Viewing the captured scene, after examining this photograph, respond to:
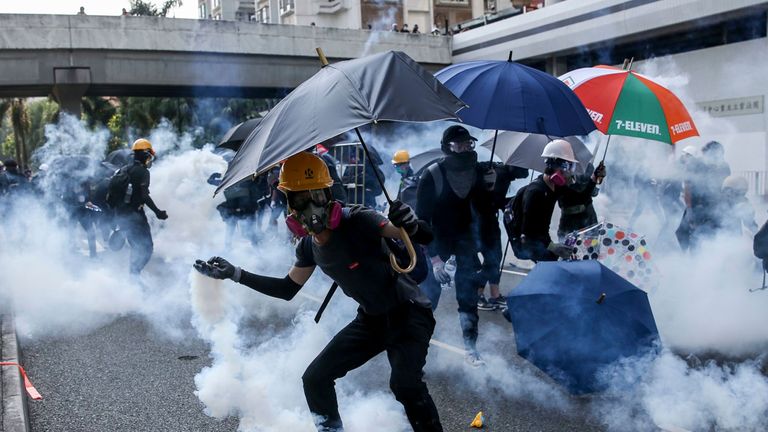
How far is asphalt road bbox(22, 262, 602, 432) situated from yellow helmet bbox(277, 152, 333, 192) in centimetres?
179

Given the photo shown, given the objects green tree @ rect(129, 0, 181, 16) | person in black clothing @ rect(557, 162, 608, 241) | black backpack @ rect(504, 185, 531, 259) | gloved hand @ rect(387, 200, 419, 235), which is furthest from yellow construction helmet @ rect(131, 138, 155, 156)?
green tree @ rect(129, 0, 181, 16)

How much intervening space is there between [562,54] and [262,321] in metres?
18.1

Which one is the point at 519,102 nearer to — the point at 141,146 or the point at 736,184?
the point at 736,184

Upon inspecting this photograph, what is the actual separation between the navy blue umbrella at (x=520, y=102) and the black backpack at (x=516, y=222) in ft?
2.33

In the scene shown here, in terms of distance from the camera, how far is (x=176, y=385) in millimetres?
5328

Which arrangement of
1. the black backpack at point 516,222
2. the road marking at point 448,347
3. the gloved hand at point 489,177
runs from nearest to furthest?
the gloved hand at point 489,177 → the black backpack at point 516,222 → the road marking at point 448,347

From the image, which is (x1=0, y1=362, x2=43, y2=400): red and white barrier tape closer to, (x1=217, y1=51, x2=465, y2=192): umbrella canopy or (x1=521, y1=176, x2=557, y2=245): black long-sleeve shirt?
(x1=217, y1=51, x2=465, y2=192): umbrella canopy

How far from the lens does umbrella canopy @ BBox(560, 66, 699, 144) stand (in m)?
5.36

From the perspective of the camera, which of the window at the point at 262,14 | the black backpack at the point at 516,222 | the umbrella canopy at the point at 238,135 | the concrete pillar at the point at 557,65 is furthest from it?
the window at the point at 262,14

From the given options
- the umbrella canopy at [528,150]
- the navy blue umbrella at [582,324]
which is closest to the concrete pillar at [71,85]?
the umbrella canopy at [528,150]

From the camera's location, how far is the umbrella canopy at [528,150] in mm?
6926

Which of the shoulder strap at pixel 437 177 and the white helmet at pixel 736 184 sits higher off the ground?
the shoulder strap at pixel 437 177

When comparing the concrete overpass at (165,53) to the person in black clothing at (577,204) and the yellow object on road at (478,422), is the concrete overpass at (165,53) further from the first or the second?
the yellow object on road at (478,422)

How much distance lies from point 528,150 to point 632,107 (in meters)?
1.67
